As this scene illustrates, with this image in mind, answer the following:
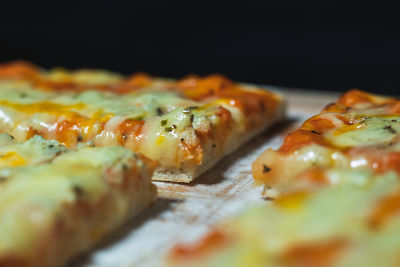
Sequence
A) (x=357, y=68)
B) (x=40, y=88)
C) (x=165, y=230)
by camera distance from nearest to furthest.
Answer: (x=165, y=230) → (x=40, y=88) → (x=357, y=68)

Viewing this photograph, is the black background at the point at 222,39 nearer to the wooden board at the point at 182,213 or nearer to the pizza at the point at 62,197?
the wooden board at the point at 182,213

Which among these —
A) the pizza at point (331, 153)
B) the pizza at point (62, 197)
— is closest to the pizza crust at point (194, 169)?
the pizza at point (62, 197)

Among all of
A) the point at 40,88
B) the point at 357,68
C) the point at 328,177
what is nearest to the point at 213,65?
the point at 357,68

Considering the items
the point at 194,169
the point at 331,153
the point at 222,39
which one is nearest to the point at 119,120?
the point at 194,169

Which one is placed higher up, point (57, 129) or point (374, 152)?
point (374, 152)

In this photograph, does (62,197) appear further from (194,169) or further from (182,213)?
(194,169)

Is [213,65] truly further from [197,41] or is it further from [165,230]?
[165,230]
